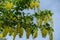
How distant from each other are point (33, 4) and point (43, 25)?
137 cm

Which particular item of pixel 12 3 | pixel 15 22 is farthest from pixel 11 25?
pixel 12 3

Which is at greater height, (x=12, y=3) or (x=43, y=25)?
(x=12, y=3)

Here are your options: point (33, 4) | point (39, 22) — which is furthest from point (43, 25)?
point (33, 4)

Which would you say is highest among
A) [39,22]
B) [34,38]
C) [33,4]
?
[33,4]

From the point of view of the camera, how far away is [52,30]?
15.6 meters

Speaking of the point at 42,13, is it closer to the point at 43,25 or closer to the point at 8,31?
the point at 43,25

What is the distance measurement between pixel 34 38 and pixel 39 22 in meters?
1.00

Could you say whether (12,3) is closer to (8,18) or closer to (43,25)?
(8,18)

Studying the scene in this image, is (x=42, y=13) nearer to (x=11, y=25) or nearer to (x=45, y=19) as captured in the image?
(x=45, y=19)

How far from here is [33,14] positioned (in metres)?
15.6

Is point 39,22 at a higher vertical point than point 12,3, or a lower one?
lower

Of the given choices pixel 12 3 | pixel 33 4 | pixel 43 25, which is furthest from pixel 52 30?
pixel 12 3

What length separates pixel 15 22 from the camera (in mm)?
15516

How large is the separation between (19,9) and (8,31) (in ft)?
4.69
